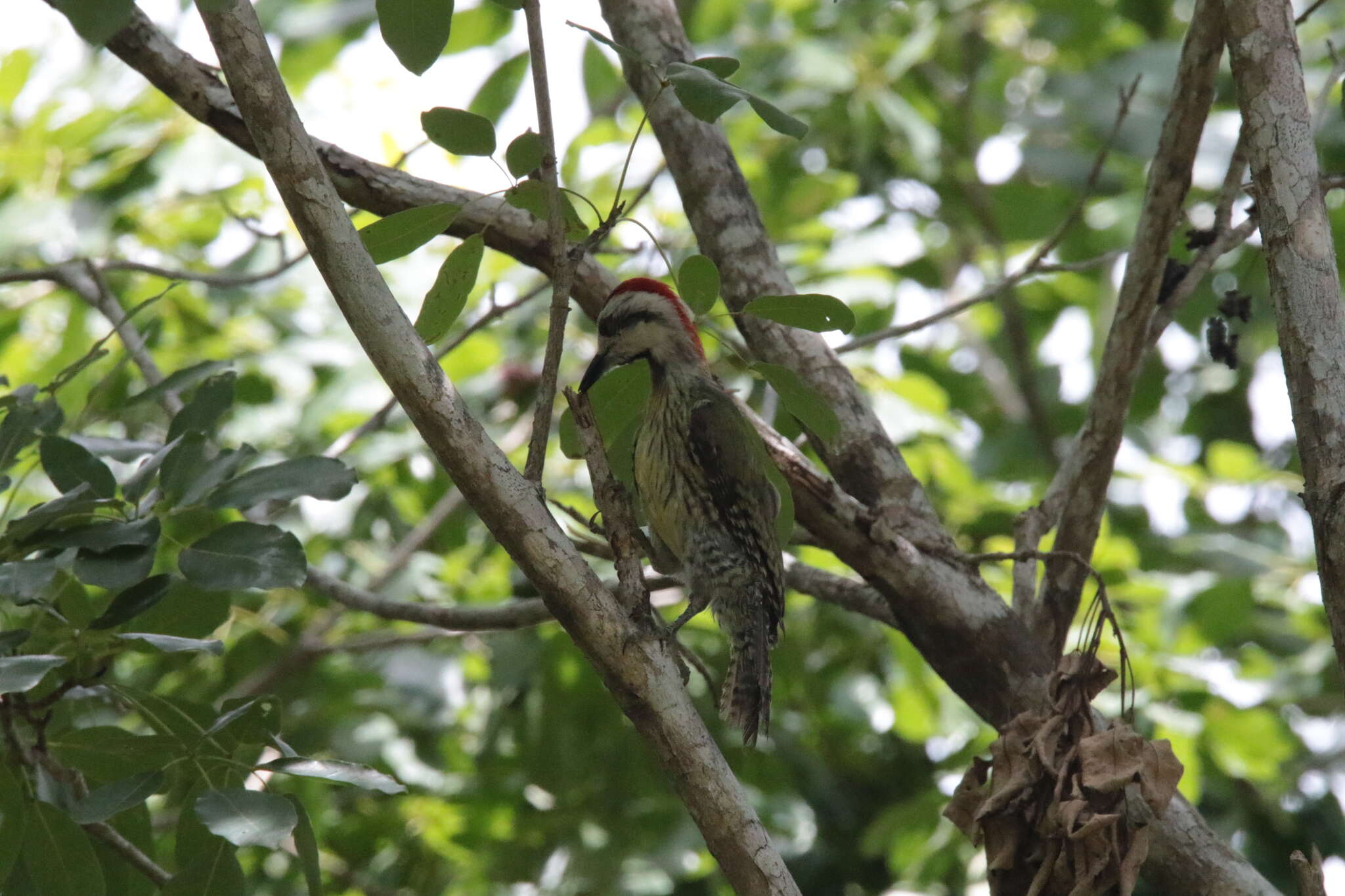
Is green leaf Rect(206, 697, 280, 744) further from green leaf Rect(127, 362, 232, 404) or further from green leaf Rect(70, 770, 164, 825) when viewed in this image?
green leaf Rect(127, 362, 232, 404)

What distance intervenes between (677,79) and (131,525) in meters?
1.27

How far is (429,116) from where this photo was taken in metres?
2.11

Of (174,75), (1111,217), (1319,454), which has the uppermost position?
(1111,217)

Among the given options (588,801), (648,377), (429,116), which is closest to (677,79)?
(429,116)

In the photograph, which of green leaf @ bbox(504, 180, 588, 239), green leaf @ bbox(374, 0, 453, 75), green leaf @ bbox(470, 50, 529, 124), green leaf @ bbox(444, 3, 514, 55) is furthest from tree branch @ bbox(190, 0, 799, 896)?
green leaf @ bbox(444, 3, 514, 55)

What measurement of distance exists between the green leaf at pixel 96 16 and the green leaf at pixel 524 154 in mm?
679

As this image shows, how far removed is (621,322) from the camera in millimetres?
3309

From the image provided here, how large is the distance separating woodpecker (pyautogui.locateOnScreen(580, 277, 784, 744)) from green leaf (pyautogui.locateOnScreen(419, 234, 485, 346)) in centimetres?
77

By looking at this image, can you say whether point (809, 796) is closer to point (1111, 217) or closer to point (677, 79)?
point (1111, 217)

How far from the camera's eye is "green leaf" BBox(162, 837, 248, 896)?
2.09 m

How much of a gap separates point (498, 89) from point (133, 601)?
2038mm

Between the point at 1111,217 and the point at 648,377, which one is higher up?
the point at 1111,217

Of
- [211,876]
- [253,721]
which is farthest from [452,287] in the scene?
[211,876]

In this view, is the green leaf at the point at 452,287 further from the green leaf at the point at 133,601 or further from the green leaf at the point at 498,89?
the green leaf at the point at 498,89
